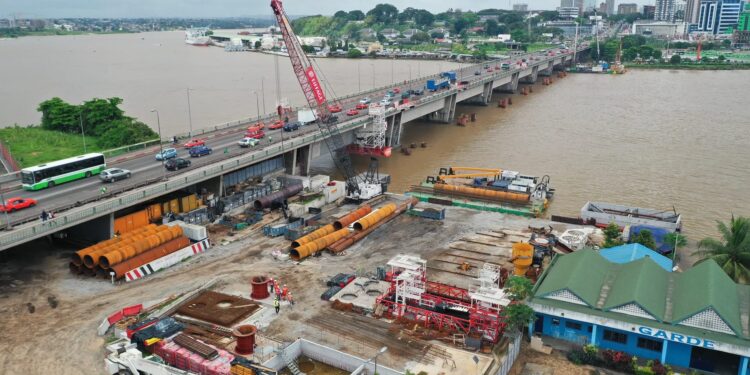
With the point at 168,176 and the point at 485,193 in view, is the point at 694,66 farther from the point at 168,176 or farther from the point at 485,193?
the point at 168,176

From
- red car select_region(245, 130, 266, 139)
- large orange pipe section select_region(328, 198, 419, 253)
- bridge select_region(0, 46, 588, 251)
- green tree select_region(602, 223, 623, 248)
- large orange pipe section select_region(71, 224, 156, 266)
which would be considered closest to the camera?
large orange pipe section select_region(71, 224, 156, 266)

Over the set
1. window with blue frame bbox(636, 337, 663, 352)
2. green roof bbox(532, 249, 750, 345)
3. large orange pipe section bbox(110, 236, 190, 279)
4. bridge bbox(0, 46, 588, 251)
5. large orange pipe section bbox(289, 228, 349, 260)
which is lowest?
window with blue frame bbox(636, 337, 663, 352)

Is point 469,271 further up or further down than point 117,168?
further down

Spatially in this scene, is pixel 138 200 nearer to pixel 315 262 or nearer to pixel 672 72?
pixel 315 262

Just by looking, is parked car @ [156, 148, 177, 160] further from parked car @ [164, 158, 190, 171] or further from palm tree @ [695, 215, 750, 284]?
palm tree @ [695, 215, 750, 284]

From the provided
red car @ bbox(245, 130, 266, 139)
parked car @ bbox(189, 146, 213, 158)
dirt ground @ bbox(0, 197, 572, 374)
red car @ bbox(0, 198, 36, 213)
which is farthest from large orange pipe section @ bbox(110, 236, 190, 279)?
red car @ bbox(245, 130, 266, 139)

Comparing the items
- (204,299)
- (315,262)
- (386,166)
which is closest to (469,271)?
(315,262)

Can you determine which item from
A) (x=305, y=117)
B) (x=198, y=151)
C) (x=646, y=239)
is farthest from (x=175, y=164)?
(x=646, y=239)

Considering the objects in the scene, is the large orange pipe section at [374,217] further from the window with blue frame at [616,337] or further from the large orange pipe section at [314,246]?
the window with blue frame at [616,337]
